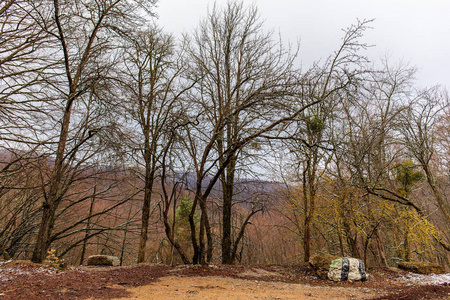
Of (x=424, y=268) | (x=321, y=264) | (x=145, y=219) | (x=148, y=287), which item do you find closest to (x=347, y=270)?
(x=321, y=264)

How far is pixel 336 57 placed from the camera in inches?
292

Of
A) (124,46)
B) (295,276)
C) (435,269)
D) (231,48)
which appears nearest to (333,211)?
(295,276)

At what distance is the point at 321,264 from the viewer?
29.3 ft

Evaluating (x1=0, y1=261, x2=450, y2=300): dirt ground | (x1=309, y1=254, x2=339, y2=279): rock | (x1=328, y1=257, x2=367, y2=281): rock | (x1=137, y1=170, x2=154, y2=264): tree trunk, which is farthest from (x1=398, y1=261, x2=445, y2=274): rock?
(x1=137, y1=170, x2=154, y2=264): tree trunk

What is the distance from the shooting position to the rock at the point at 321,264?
8.71 meters

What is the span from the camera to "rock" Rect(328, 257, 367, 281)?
8.05 metres

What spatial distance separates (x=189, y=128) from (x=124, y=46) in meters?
3.01

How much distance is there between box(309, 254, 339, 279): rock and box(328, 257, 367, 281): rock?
370 millimetres

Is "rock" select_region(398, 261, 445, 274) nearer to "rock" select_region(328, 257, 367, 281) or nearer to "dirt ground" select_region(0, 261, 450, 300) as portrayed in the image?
"rock" select_region(328, 257, 367, 281)

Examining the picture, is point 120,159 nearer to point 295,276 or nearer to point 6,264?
point 6,264

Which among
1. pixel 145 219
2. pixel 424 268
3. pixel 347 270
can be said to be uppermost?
pixel 145 219

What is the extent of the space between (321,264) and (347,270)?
1003mm

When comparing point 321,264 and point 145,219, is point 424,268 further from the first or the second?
point 145,219

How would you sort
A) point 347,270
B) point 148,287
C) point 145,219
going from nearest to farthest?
1. point 148,287
2. point 347,270
3. point 145,219
